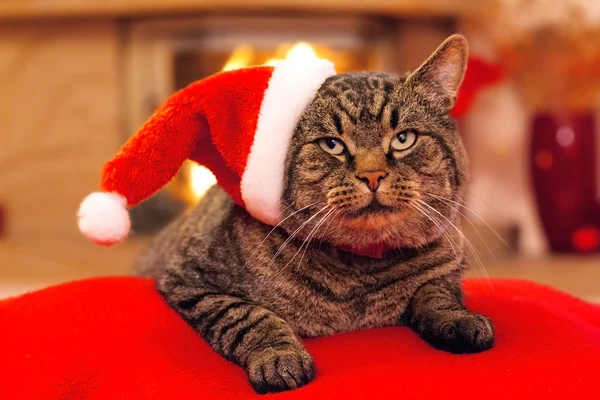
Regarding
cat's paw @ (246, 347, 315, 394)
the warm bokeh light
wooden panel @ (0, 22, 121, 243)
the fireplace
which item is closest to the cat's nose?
cat's paw @ (246, 347, 315, 394)

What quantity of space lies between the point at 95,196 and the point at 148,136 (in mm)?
104

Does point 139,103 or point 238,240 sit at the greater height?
point 139,103

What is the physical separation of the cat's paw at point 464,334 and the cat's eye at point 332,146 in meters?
0.26

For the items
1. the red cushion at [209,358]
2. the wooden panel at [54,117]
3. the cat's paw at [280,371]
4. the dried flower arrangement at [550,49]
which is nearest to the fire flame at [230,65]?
the wooden panel at [54,117]

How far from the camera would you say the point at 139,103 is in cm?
254

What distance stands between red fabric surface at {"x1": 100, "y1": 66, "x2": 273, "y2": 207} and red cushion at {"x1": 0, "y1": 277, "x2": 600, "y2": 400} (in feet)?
0.57

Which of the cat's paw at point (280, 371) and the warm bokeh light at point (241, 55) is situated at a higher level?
the warm bokeh light at point (241, 55)


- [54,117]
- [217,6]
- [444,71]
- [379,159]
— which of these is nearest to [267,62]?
[217,6]

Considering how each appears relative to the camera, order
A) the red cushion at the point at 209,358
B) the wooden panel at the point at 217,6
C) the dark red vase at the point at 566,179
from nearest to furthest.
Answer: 1. the red cushion at the point at 209,358
2. the wooden panel at the point at 217,6
3. the dark red vase at the point at 566,179

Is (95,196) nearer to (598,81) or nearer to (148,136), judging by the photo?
(148,136)

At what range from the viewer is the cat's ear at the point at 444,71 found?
0.93m

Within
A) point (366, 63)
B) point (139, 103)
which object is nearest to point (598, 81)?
point (366, 63)

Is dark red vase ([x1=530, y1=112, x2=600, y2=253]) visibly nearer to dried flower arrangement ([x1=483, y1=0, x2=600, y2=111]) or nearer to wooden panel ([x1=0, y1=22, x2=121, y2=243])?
dried flower arrangement ([x1=483, y1=0, x2=600, y2=111])

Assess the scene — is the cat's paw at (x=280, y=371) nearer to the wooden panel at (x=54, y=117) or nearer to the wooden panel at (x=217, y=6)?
the wooden panel at (x=217, y=6)
